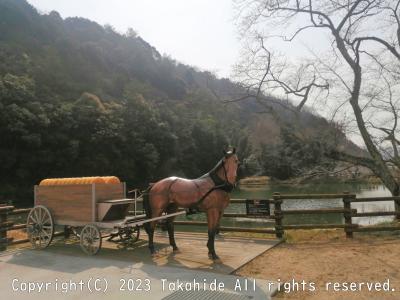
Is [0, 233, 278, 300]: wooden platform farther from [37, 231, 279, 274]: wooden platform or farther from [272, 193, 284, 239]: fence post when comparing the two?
[272, 193, 284, 239]: fence post

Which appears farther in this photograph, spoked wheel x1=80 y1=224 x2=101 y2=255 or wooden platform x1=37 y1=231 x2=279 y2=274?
spoked wheel x1=80 y1=224 x2=101 y2=255

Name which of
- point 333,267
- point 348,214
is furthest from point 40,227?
point 348,214

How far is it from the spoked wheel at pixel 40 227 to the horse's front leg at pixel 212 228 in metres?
3.04

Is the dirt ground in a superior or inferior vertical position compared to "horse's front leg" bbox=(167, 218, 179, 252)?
inferior

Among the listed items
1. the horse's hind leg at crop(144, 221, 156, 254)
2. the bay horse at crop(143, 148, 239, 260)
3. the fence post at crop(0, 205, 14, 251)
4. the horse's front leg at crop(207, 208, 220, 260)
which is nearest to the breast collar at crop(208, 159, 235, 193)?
the bay horse at crop(143, 148, 239, 260)

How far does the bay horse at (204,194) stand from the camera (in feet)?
21.0

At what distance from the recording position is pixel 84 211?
6.67m

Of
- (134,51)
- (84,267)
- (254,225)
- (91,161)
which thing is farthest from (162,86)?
(84,267)

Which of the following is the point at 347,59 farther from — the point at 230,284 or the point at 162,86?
the point at 162,86

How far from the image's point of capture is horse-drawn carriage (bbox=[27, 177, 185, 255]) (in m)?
6.59

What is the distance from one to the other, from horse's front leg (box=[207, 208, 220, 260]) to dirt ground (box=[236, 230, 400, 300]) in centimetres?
68

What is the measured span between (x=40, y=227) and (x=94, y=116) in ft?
91.9

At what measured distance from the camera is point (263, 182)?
46844 millimetres

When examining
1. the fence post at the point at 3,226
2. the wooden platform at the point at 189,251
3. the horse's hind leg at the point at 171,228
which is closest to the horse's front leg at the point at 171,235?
the horse's hind leg at the point at 171,228
